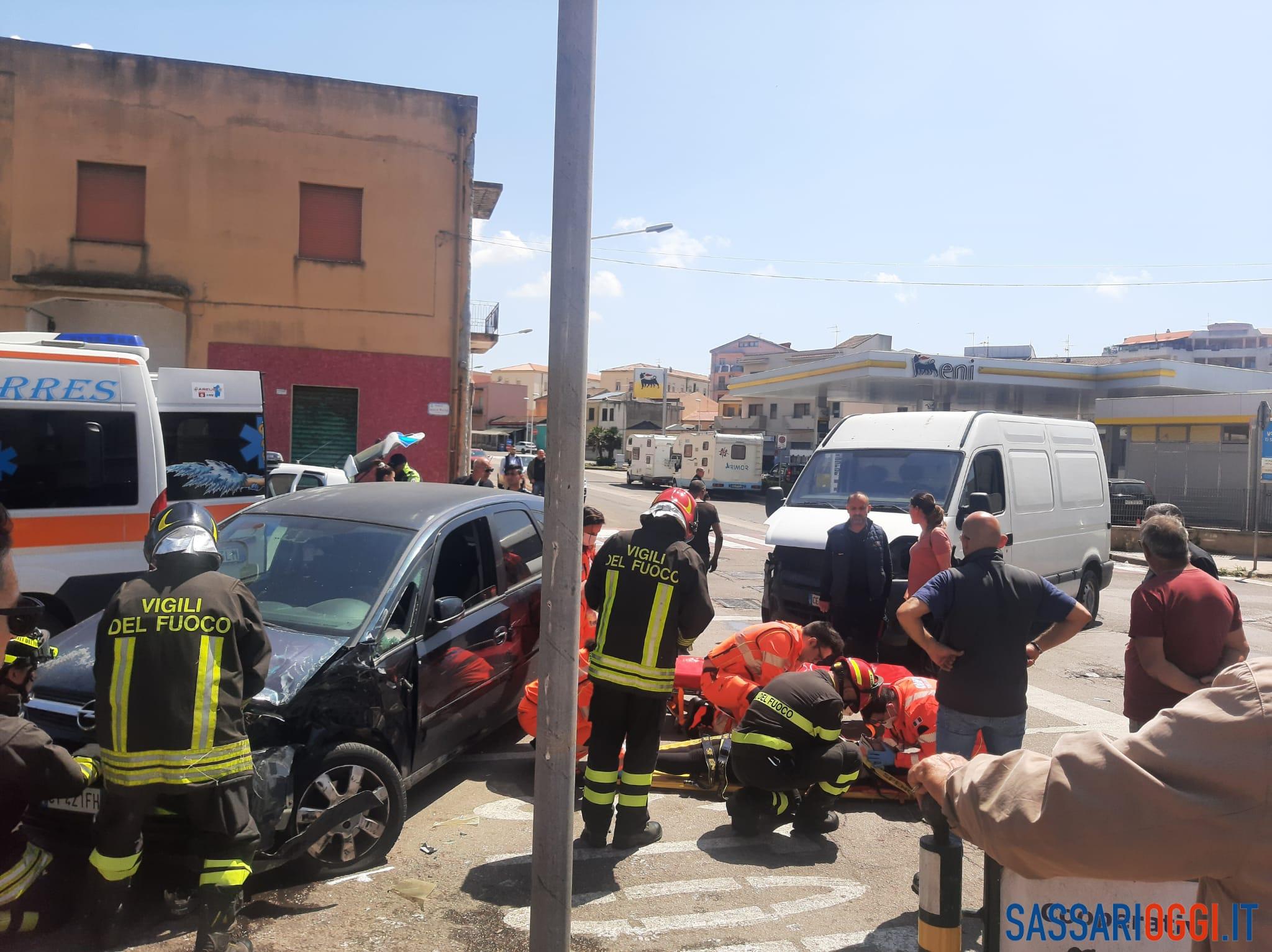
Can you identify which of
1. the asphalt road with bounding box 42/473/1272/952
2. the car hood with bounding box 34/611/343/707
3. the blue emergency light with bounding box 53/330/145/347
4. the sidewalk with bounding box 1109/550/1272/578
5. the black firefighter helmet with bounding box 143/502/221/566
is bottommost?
the sidewalk with bounding box 1109/550/1272/578

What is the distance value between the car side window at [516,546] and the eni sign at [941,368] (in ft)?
78.1

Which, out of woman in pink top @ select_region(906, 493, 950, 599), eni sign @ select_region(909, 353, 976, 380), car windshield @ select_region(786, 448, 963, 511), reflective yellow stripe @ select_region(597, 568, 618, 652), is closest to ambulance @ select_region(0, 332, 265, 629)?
reflective yellow stripe @ select_region(597, 568, 618, 652)

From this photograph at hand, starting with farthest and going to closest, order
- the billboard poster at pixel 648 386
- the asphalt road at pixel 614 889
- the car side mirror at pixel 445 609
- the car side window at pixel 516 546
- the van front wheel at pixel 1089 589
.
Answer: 1. the billboard poster at pixel 648 386
2. the van front wheel at pixel 1089 589
3. the car side window at pixel 516 546
4. the car side mirror at pixel 445 609
5. the asphalt road at pixel 614 889

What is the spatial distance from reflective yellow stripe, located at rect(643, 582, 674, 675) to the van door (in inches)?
210

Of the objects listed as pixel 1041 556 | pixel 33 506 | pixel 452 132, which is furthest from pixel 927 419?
pixel 452 132

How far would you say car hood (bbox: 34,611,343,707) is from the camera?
13.8 feet

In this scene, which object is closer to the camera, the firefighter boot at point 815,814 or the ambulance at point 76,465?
the firefighter boot at point 815,814

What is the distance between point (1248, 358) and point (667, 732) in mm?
96142

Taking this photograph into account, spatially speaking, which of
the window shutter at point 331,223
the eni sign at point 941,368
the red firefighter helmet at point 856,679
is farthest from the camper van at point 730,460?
the red firefighter helmet at point 856,679

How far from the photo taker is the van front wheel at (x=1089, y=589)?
11.7 metres

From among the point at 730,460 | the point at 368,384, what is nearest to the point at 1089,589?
the point at 368,384

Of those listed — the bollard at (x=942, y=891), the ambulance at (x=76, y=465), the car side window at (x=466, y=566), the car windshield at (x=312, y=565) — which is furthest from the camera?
the ambulance at (x=76, y=465)

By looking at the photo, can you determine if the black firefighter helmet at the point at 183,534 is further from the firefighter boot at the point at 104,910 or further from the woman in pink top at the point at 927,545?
the woman in pink top at the point at 927,545

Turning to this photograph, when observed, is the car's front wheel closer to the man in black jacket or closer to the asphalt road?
the asphalt road
